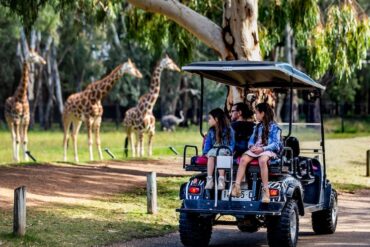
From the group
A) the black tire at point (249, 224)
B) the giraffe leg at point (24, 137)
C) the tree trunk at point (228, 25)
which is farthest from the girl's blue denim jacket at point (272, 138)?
the giraffe leg at point (24, 137)

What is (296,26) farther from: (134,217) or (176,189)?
(134,217)

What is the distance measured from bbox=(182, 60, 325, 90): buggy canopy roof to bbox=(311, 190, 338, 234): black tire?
5.96 ft

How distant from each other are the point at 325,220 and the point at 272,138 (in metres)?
2.32

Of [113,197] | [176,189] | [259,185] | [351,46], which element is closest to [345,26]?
[351,46]

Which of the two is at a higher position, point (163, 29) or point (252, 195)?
point (163, 29)

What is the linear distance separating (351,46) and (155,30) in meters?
5.57

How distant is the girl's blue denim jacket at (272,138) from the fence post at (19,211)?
10.1 ft

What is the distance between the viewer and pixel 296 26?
22.8 metres

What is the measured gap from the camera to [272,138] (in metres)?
11.8

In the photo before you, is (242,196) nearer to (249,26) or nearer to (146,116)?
(249,26)

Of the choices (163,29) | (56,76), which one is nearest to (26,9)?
(163,29)

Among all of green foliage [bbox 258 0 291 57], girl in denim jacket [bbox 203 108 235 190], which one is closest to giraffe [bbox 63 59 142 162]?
green foliage [bbox 258 0 291 57]

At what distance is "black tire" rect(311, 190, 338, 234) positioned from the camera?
1349 centimetres

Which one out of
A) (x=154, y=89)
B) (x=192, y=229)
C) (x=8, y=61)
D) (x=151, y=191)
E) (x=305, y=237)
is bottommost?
(x=305, y=237)
